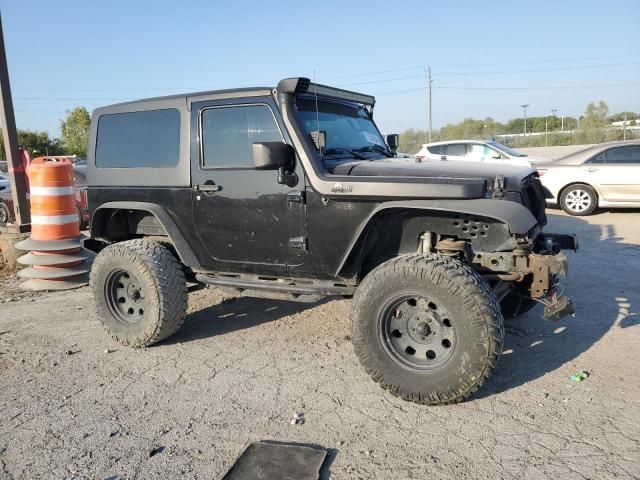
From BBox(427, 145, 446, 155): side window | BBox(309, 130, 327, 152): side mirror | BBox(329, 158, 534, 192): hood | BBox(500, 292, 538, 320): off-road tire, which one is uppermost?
BBox(427, 145, 446, 155): side window

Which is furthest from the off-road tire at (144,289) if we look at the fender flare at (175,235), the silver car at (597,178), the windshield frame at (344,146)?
the silver car at (597,178)

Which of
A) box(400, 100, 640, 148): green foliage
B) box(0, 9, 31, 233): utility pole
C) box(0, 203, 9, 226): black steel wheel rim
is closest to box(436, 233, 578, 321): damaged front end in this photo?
box(0, 9, 31, 233): utility pole

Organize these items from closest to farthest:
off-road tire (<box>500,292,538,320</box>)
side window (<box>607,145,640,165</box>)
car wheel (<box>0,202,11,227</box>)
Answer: off-road tire (<box>500,292,538,320</box>) < side window (<box>607,145,640,165</box>) < car wheel (<box>0,202,11,227</box>)

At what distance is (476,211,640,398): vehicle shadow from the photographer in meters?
3.92

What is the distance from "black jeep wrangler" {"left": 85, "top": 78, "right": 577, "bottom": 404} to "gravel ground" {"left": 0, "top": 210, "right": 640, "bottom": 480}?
1.00 ft

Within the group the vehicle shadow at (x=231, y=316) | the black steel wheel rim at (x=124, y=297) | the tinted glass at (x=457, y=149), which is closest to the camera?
the black steel wheel rim at (x=124, y=297)

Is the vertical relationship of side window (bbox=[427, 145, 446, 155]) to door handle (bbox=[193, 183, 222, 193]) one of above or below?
above

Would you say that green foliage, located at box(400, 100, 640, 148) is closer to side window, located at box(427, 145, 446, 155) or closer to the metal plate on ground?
side window, located at box(427, 145, 446, 155)

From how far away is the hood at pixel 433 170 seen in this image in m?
3.62

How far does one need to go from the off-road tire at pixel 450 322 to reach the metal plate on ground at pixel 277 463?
0.81m

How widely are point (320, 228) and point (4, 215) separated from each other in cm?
1316

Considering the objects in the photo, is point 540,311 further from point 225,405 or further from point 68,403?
point 68,403

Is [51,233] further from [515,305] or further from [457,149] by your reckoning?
[457,149]

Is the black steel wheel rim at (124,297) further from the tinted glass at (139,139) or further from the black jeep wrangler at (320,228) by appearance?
the tinted glass at (139,139)
